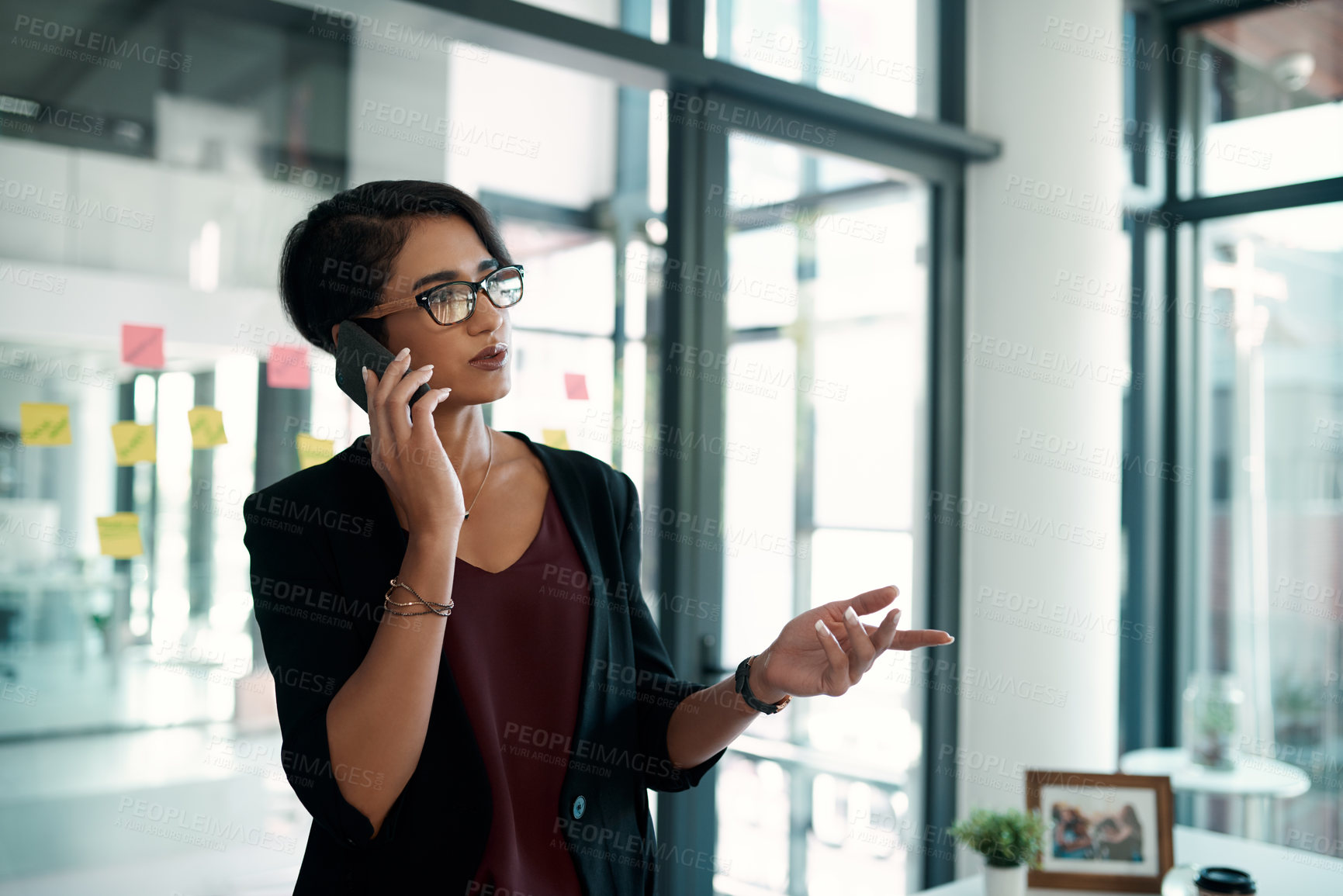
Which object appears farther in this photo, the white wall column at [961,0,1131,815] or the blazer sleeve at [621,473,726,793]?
the white wall column at [961,0,1131,815]

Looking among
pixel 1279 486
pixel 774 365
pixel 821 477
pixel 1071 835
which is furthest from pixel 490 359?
pixel 1279 486

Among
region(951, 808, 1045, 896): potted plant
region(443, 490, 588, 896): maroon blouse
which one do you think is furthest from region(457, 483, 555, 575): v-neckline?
region(951, 808, 1045, 896): potted plant

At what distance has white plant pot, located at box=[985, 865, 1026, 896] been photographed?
6.29 ft

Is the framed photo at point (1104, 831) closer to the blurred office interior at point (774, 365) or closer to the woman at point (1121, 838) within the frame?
the woman at point (1121, 838)

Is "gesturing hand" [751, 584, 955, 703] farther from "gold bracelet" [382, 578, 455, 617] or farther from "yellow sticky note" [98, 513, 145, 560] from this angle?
"yellow sticky note" [98, 513, 145, 560]

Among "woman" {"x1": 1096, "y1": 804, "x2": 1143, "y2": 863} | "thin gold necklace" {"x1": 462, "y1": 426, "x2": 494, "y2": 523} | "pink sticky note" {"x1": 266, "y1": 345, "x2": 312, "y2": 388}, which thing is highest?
"pink sticky note" {"x1": 266, "y1": 345, "x2": 312, "y2": 388}

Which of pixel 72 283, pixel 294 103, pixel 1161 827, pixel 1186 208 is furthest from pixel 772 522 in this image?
pixel 1186 208

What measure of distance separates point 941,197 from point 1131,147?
1.02 m

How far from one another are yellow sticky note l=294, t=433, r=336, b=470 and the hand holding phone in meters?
1.00

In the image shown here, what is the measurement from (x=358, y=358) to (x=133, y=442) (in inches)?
35.9

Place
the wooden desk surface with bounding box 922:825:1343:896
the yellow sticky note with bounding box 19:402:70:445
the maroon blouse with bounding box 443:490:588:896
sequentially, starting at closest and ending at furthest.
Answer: the maroon blouse with bounding box 443:490:588:896, the yellow sticky note with bounding box 19:402:70:445, the wooden desk surface with bounding box 922:825:1343:896

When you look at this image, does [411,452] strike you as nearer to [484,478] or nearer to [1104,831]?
[484,478]

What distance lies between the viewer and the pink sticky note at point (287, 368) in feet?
6.73

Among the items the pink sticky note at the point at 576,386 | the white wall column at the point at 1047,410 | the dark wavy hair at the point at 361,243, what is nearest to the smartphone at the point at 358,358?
the dark wavy hair at the point at 361,243
